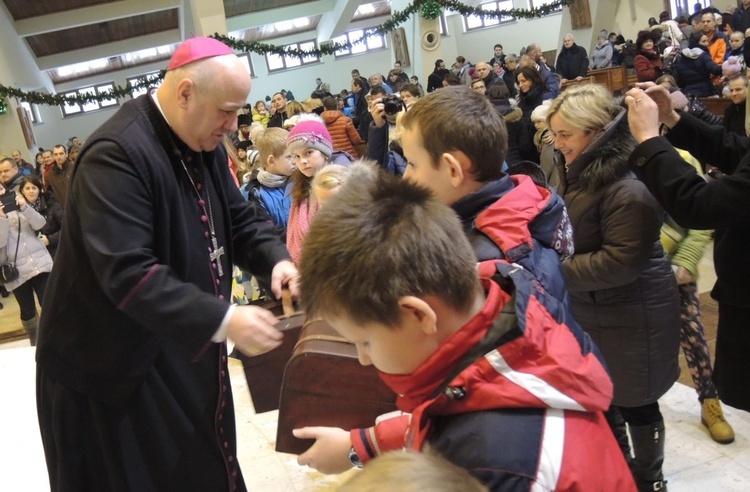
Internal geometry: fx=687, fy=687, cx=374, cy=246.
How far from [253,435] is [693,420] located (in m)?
2.19

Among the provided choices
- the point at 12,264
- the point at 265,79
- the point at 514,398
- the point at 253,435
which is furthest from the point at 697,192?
the point at 265,79

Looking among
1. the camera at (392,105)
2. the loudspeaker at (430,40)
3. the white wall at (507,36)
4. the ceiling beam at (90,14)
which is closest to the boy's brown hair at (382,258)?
the camera at (392,105)

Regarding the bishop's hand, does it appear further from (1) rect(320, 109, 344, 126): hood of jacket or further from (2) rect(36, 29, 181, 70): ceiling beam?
(2) rect(36, 29, 181, 70): ceiling beam

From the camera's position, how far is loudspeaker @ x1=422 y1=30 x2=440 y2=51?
14797 mm

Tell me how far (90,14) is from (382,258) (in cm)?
1792

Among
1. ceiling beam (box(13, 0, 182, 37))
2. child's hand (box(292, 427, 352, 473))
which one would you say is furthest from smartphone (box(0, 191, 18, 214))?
ceiling beam (box(13, 0, 182, 37))

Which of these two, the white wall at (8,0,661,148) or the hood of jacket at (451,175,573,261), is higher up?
the white wall at (8,0,661,148)

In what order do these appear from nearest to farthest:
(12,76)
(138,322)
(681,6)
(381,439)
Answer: (381,439), (138,322), (12,76), (681,6)

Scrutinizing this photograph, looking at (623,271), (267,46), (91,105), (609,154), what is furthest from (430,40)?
(91,105)

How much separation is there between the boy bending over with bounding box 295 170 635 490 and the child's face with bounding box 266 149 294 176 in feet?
10.7

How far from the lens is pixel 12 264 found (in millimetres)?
5801

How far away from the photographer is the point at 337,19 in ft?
66.0

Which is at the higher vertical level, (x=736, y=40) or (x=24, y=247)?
(x=736, y=40)

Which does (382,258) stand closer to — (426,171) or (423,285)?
(423,285)
